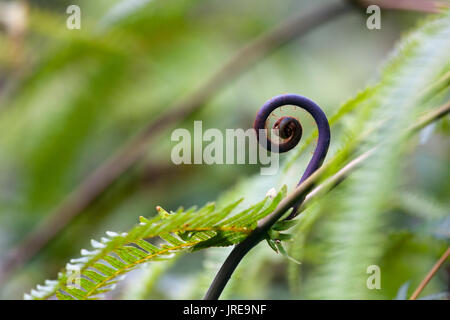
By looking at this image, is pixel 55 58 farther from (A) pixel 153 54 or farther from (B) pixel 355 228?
(B) pixel 355 228

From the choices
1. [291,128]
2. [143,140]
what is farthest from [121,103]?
[291,128]

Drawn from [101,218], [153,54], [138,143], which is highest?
[153,54]

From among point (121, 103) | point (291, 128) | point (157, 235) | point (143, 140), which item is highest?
point (121, 103)

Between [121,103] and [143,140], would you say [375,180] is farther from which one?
[121,103]

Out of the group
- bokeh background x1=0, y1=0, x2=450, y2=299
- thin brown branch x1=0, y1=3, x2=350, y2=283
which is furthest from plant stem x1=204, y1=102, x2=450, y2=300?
thin brown branch x1=0, y1=3, x2=350, y2=283

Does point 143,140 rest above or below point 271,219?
above
